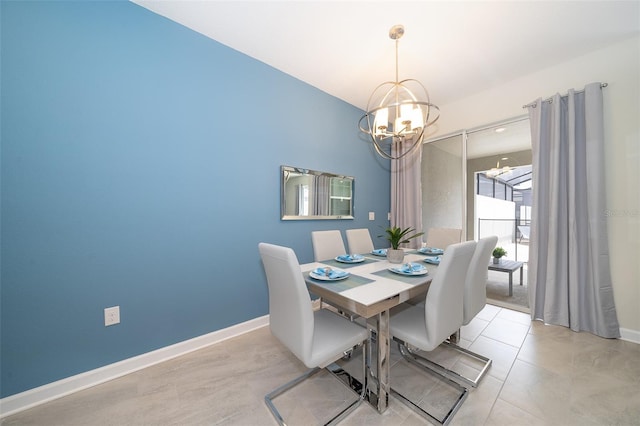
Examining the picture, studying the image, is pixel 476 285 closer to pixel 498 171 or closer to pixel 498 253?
pixel 498 253

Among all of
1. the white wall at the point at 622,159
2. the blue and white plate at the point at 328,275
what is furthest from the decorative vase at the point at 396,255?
the white wall at the point at 622,159

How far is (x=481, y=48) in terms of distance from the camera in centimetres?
221

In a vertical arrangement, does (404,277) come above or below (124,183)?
below

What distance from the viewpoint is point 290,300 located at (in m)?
1.18

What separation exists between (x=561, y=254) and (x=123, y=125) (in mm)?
4136

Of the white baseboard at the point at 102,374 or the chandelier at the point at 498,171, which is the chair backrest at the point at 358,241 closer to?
the white baseboard at the point at 102,374

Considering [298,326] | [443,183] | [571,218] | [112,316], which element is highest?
[443,183]

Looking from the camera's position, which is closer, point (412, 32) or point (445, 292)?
point (445, 292)

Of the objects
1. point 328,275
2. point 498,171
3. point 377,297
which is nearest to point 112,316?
point 328,275

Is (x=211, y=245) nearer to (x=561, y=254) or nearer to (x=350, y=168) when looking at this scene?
(x=350, y=168)

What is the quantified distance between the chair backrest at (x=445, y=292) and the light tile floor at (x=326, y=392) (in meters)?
0.49

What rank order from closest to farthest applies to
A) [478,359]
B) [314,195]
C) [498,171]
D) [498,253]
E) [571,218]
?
[478,359], [571,218], [314,195], [498,253], [498,171]

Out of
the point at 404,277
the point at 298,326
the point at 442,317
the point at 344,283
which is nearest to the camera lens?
the point at 298,326

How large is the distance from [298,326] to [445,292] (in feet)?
2.68
